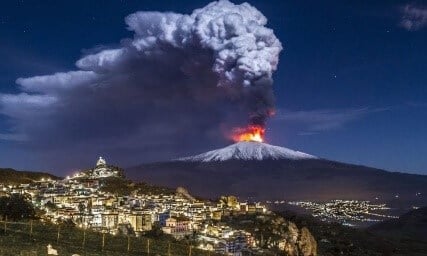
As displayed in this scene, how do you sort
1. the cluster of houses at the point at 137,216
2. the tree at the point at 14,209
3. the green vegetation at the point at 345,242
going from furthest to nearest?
the green vegetation at the point at 345,242 → the cluster of houses at the point at 137,216 → the tree at the point at 14,209

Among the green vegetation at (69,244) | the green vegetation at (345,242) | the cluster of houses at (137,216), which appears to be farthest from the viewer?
the green vegetation at (345,242)

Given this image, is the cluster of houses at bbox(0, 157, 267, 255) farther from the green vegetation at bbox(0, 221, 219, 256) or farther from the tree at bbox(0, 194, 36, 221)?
the green vegetation at bbox(0, 221, 219, 256)

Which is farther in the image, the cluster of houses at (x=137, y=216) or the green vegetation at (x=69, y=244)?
the cluster of houses at (x=137, y=216)

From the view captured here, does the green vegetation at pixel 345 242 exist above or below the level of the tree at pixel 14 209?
below

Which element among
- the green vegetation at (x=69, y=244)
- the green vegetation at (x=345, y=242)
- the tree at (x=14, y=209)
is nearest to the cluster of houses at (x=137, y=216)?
the green vegetation at (x=345, y=242)

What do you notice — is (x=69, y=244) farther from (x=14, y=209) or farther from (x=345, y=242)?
(x=345, y=242)

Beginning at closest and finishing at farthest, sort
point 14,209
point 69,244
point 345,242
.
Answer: point 69,244 → point 14,209 → point 345,242

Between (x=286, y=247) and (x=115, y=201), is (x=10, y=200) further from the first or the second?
(x=115, y=201)

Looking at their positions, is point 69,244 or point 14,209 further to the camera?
point 14,209

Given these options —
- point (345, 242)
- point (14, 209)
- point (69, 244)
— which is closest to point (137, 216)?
point (345, 242)

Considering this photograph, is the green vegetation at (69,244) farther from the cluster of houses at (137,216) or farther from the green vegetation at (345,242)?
the green vegetation at (345,242)

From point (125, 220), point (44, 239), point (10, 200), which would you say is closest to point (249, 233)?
point (125, 220)
